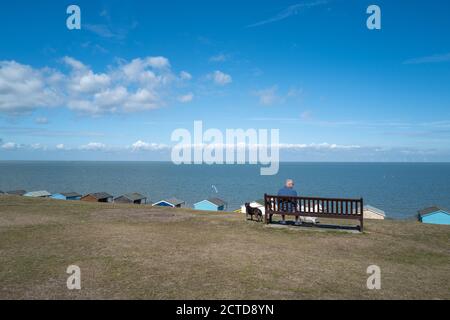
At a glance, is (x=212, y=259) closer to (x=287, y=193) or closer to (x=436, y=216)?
(x=287, y=193)

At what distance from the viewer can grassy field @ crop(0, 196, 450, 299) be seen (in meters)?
5.81

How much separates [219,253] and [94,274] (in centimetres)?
306

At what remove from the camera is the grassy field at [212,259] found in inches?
229

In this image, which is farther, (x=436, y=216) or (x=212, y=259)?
(x=436, y=216)

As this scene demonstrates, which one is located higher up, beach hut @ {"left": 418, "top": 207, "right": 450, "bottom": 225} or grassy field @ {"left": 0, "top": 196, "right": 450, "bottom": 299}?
grassy field @ {"left": 0, "top": 196, "right": 450, "bottom": 299}

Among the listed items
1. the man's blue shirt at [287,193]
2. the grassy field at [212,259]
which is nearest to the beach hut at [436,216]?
the grassy field at [212,259]

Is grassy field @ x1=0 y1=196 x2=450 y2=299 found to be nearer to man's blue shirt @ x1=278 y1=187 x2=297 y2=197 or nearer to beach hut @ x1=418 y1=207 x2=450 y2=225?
man's blue shirt @ x1=278 y1=187 x2=297 y2=197

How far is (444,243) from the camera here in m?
9.87

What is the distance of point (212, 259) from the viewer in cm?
770

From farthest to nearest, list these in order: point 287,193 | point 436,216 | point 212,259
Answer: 1. point 436,216
2. point 287,193
3. point 212,259

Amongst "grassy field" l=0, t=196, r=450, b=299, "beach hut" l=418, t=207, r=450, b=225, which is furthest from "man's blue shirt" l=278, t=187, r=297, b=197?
"beach hut" l=418, t=207, r=450, b=225

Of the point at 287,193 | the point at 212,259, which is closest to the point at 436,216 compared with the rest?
the point at 287,193

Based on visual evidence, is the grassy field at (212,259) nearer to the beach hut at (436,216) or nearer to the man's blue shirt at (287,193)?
the man's blue shirt at (287,193)
